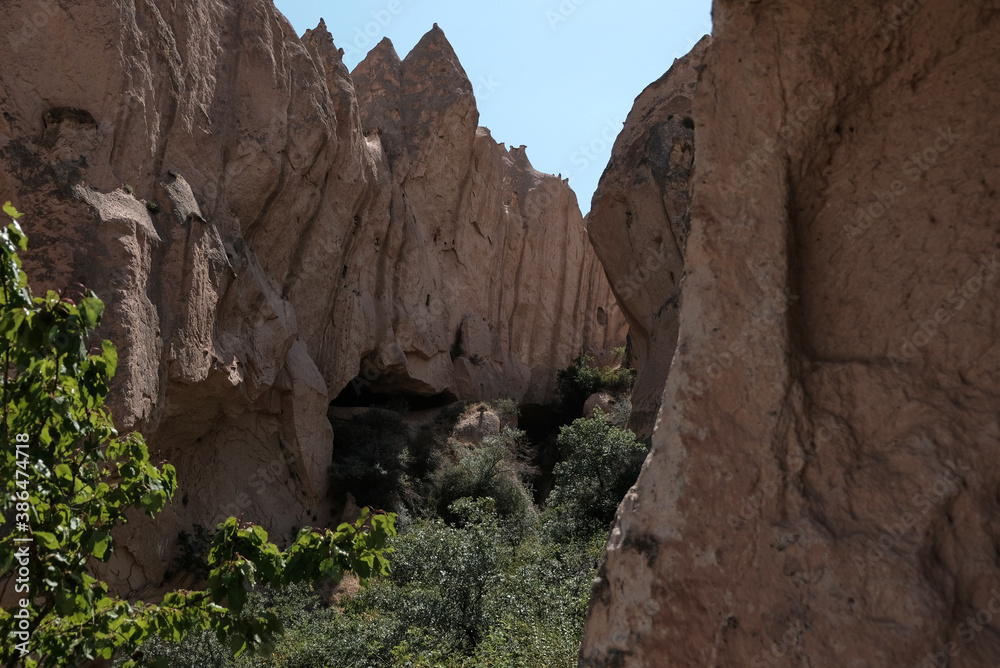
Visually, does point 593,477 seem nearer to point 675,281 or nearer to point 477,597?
point 477,597

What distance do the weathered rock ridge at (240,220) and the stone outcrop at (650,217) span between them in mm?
6010

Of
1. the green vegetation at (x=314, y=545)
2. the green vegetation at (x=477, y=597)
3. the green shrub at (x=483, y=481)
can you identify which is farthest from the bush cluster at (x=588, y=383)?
the green vegetation at (x=477, y=597)

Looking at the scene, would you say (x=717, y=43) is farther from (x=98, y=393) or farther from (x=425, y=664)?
(x=425, y=664)

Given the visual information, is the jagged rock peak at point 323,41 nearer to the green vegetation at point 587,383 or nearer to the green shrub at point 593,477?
the green shrub at point 593,477

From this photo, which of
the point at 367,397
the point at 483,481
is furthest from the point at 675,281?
the point at 367,397

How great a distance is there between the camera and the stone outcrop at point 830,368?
2.72 metres

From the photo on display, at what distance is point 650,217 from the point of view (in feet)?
52.7

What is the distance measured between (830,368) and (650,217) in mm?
13240

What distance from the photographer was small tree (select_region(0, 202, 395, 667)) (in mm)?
2613

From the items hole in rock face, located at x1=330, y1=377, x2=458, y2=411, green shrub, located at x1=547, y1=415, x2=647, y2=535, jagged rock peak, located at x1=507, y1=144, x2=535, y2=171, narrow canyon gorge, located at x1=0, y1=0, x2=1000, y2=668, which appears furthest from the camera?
jagged rock peak, located at x1=507, y1=144, x2=535, y2=171

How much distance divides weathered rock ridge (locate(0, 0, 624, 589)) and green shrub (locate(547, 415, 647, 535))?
206 inches

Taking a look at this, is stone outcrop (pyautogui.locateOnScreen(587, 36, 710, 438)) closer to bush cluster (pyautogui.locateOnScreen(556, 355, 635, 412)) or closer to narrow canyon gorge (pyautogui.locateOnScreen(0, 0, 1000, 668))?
narrow canyon gorge (pyautogui.locateOnScreen(0, 0, 1000, 668))

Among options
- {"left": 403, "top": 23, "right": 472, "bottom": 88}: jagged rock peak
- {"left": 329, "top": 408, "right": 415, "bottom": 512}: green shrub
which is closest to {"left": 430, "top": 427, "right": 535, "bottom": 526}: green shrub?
{"left": 329, "top": 408, "right": 415, "bottom": 512}: green shrub

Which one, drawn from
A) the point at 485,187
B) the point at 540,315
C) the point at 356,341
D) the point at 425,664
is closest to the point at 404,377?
the point at 356,341
